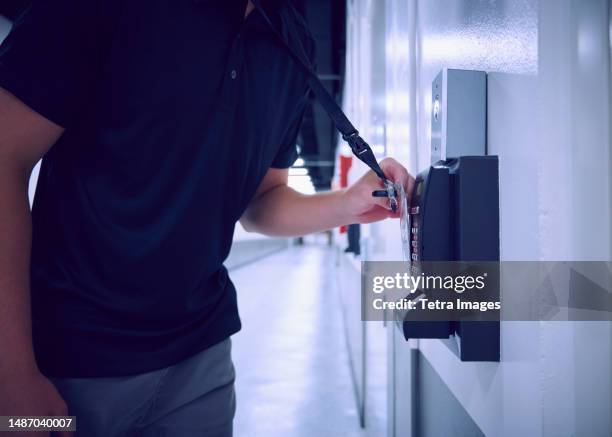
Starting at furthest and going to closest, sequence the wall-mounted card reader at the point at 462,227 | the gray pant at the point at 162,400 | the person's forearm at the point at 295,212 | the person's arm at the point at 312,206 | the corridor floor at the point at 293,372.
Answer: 1. the corridor floor at the point at 293,372
2. the person's forearm at the point at 295,212
3. the person's arm at the point at 312,206
4. the gray pant at the point at 162,400
5. the wall-mounted card reader at the point at 462,227

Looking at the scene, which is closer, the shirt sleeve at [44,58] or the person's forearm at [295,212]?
the shirt sleeve at [44,58]

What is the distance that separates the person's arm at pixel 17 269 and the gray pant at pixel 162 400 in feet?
0.20

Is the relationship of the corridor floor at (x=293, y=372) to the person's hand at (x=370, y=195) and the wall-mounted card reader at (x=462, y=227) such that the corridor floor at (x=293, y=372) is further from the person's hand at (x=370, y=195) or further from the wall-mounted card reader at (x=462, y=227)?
the wall-mounted card reader at (x=462, y=227)

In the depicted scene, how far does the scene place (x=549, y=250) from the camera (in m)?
0.42

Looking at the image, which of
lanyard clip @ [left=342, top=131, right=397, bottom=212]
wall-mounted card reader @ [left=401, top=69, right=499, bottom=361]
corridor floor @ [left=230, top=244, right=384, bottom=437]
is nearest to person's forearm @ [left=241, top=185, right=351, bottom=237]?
lanyard clip @ [left=342, top=131, right=397, bottom=212]

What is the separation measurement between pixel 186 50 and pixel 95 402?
2.01 ft

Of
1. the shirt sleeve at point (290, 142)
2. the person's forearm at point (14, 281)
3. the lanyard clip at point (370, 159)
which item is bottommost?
the person's forearm at point (14, 281)

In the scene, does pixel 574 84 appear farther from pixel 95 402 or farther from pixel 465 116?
pixel 95 402

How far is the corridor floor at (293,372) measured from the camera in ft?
7.72

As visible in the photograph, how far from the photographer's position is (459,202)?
518 millimetres

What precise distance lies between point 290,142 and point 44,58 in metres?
0.55

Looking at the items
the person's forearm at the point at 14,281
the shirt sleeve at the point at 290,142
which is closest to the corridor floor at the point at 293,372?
the shirt sleeve at the point at 290,142

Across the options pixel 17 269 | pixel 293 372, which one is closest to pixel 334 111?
pixel 17 269

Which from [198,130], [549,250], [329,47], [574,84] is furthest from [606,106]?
[329,47]
